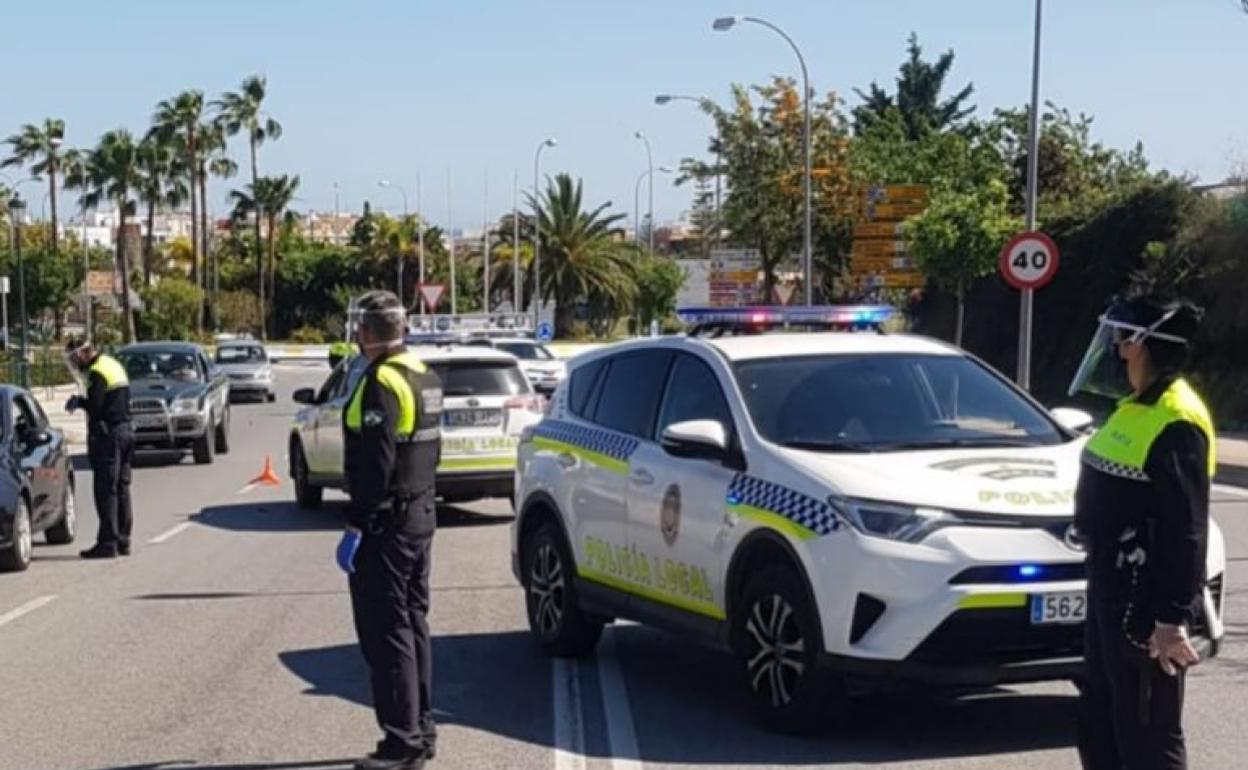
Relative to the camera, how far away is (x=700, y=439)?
8.41 metres

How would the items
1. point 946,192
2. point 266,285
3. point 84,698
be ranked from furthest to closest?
point 266,285
point 946,192
point 84,698

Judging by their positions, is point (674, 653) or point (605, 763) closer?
point (605, 763)

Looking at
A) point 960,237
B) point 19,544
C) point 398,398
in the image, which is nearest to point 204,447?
point 19,544

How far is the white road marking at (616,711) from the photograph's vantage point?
7836 millimetres

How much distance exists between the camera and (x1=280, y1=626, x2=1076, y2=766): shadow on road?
787cm

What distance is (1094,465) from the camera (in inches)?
216

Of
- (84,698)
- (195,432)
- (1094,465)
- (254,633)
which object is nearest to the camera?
(1094,465)

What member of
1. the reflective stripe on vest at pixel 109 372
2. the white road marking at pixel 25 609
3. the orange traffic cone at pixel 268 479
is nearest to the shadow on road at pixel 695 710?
the white road marking at pixel 25 609

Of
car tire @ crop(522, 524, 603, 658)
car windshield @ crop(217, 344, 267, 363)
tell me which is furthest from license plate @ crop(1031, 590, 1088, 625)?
car windshield @ crop(217, 344, 267, 363)

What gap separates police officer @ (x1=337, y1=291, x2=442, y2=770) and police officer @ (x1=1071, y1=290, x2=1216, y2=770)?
9.85 ft

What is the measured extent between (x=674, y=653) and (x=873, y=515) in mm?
3110

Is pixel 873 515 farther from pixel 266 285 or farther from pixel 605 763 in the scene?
pixel 266 285

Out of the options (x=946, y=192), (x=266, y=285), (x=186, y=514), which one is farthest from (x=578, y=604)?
(x=266, y=285)

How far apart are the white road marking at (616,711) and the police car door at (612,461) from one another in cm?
48
